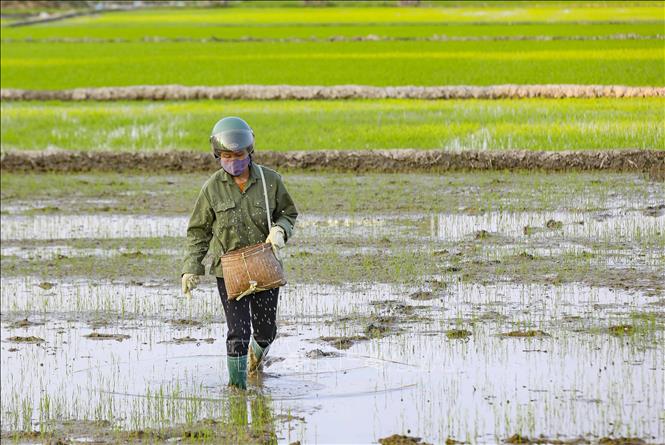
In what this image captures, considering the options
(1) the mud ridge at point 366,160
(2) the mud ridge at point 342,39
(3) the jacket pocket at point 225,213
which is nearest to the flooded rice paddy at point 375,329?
(3) the jacket pocket at point 225,213

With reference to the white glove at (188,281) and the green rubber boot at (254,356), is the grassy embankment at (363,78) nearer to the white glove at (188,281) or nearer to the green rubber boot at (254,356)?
the green rubber boot at (254,356)

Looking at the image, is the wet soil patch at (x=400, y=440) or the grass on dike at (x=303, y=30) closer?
the wet soil patch at (x=400, y=440)

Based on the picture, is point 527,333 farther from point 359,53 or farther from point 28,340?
point 359,53

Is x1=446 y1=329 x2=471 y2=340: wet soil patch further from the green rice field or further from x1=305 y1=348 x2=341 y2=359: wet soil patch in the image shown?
the green rice field

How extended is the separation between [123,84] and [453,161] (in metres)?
10.5

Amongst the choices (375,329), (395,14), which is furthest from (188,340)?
(395,14)

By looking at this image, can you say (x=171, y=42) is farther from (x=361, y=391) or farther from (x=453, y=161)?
(x=361, y=391)

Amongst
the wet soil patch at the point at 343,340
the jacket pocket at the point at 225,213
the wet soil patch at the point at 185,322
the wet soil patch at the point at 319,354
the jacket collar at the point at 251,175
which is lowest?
the wet soil patch at the point at 319,354

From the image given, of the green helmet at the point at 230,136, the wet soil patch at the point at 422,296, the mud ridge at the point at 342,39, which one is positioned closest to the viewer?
the green helmet at the point at 230,136

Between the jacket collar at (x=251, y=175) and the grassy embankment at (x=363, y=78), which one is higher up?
the grassy embankment at (x=363, y=78)

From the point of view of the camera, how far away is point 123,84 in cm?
2373

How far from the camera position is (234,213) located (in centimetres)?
614

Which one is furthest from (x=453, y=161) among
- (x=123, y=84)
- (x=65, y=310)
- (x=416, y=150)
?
(x=123, y=84)

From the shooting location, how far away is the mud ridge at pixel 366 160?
1363 centimetres
